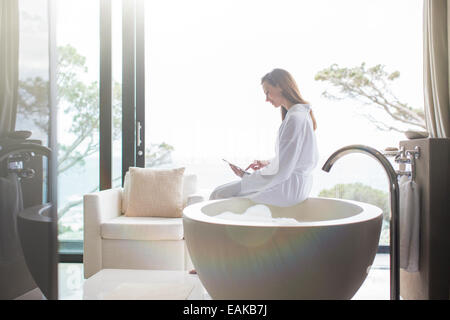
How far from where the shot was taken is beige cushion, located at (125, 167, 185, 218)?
8.82 ft

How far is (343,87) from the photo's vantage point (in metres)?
3.10

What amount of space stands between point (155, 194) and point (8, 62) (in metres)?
2.15

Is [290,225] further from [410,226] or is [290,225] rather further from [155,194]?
[155,194]

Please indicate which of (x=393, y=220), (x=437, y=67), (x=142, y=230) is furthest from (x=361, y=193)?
(x=393, y=220)

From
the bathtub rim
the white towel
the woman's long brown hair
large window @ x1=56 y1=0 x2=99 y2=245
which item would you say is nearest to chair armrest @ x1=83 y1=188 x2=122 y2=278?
large window @ x1=56 y1=0 x2=99 y2=245

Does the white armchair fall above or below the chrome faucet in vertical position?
below

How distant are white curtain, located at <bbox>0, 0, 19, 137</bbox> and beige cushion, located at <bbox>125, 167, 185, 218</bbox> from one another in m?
2.12

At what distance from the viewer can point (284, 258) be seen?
0.91 m

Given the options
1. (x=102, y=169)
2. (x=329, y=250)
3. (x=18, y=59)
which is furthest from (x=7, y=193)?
(x=102, y=169)

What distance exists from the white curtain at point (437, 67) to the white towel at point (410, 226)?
108cm

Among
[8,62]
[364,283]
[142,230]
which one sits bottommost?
[364,283]

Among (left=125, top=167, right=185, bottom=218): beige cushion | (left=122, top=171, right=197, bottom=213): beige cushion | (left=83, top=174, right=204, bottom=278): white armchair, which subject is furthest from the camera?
(left=122, top=171, right=197, bottom=213): beige cushion

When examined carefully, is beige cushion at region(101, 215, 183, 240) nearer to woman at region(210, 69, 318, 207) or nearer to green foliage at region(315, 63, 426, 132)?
woman at region(210, 69, 318, 207)

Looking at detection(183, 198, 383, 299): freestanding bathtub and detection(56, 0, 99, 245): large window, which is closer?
detection(183, 198, 383, 299): freestanding bathtub
